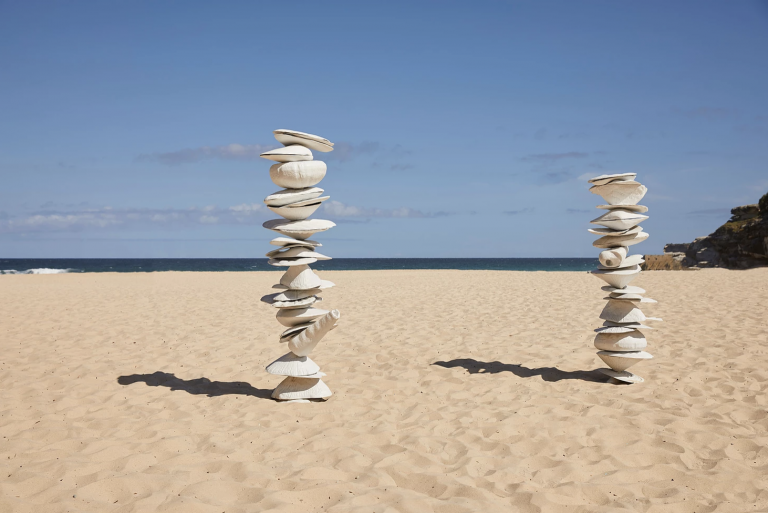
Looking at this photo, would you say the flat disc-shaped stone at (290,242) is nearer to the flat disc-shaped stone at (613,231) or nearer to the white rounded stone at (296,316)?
the white rounded stone at (296,316)

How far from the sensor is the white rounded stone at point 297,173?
18.9 feet

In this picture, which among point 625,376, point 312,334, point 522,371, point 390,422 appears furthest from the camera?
point 522,371

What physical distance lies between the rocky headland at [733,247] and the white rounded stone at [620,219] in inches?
923

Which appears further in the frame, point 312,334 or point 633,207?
point 633,207

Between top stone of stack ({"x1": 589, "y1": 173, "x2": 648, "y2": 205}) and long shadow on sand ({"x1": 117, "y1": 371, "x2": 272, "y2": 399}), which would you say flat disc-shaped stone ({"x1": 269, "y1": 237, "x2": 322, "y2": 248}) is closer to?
long shadow on sand ({"x1": 117, "y1": 371, "x2": 272, "y2": 399})

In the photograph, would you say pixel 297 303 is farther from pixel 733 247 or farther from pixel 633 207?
pixel 733 247

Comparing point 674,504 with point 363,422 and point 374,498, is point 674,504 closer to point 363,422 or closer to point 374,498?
point 374,498

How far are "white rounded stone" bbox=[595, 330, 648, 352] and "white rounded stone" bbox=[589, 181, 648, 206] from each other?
5.58 ft

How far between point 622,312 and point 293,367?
4297mm

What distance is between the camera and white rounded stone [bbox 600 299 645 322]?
655 cm

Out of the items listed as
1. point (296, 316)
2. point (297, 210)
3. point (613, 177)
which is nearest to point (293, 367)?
point (296, 316)

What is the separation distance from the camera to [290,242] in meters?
5.92

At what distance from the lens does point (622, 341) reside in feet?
21.4

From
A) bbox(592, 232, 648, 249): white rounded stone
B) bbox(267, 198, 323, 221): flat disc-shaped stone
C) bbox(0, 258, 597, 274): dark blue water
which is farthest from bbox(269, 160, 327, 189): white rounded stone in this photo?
bbox(0, 258, 597, 274): dark blue water
